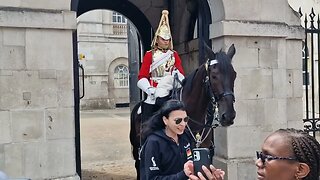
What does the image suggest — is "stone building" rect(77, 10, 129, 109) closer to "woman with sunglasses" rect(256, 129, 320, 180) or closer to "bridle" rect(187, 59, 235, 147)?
"bridle" rect(187, 59, 235, 147)

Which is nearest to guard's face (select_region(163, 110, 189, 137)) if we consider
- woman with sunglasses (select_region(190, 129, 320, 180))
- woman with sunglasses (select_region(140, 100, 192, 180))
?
woman with sunglasses (select_region(140, 100, 192, 180))

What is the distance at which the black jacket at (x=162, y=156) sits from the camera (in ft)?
9.49

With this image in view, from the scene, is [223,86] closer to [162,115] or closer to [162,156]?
[162,115]

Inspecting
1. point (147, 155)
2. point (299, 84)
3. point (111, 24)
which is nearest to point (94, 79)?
point (111, 24)

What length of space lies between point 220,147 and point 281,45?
1.90 meters

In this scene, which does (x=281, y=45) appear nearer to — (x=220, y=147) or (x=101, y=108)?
(x=220, y=147)

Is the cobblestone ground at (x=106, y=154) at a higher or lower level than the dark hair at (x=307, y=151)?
lower

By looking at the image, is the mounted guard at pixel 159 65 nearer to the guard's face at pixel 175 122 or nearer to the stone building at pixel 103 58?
the guard's face at pixel 175 122

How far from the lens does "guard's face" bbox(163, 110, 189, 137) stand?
3.06 meters

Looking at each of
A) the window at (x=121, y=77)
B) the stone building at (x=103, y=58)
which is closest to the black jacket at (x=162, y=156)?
the stone building at (x=103, y=58)

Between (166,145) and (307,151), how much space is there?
4.81 feet

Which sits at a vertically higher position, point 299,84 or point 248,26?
point 248,26

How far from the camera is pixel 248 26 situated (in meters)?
6.11

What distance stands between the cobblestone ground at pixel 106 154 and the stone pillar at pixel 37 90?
3.25 meters
